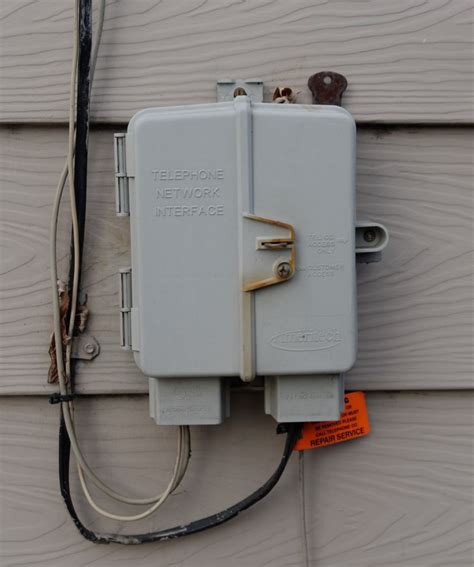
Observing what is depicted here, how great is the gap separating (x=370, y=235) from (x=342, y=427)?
0.25 m

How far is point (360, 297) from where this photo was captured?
2.60 feet

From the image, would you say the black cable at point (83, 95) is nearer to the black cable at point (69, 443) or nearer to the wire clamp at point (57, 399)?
the black cable at point (69, 443)

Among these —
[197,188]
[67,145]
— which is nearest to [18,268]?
[67,145]

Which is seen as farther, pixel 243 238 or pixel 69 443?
pixel 69 443

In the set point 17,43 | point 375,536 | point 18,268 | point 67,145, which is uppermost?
point 17,43

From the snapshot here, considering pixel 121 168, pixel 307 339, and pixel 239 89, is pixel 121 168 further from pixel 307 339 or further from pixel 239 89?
pixel 307 339

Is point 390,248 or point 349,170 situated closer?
point 349,170

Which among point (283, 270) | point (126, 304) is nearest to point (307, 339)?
point (283, 270)

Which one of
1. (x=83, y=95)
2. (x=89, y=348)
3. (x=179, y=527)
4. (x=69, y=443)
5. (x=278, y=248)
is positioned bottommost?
(x=179, y=527)

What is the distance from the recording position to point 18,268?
2.56 ft

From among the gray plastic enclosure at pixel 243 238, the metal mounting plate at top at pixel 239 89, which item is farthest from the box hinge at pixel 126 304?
the metal mounting plate at top at pixel 239 89

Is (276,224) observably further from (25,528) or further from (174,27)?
(25,528)

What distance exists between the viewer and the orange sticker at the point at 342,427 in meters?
0.78

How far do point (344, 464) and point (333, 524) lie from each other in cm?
8
